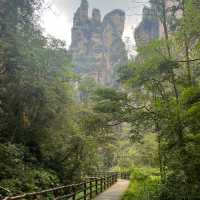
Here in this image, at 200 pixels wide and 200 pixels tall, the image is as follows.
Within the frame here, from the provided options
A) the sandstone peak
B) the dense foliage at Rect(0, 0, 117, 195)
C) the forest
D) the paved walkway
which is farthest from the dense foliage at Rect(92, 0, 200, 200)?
the sandstone peak

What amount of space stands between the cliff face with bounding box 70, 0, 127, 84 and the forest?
3565 inches

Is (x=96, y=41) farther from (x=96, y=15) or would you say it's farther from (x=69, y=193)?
(x=69, y=193)

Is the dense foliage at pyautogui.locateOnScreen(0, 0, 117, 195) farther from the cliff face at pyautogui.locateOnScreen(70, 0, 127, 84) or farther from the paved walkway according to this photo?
the cliff face at pyautogui.locateOnScreen(70, 0, 127, 84)

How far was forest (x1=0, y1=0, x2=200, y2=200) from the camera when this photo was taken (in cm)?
1139

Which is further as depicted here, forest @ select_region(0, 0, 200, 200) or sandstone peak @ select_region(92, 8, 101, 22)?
sandstone peak @ select_region(92, 8, 101, 22)

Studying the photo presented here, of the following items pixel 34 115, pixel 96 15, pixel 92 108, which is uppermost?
pixel 96 15

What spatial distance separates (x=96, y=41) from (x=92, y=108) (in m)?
104

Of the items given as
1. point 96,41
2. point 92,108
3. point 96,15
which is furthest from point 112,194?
point 96,15

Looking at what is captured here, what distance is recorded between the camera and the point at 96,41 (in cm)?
12031

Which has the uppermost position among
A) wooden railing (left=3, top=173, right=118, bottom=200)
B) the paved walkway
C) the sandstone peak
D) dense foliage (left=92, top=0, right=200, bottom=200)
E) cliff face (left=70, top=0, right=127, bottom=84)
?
the sandstone peak

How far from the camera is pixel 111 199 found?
14656 millimetres

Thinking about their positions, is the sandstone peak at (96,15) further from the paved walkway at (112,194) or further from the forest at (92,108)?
the paved walkway at (112,194)

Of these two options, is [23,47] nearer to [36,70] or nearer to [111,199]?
[36,70]

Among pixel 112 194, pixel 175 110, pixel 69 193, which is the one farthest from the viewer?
pixel 112 194
